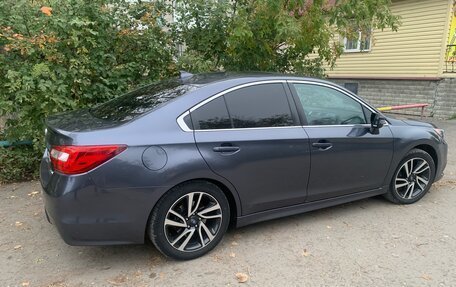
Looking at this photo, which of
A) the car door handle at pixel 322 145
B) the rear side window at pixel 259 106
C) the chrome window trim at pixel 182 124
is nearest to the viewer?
the chrome window trim at pixel 182 124

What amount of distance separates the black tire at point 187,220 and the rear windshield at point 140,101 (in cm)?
74

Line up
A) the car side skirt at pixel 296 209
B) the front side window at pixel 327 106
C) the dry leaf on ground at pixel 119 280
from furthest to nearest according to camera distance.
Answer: the front side window at pixel 327 106, the car side skirt at pixel 296 209, the dry leaf on ground at pixel 119 280

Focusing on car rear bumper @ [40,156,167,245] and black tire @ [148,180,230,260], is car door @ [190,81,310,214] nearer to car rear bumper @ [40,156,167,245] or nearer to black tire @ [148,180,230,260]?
black tire @ [148,180,230,260]

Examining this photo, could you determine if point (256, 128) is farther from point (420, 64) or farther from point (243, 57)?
point (420, 64)

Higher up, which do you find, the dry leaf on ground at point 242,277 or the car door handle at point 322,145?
the car door handle at point 322,145

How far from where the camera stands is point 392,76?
1250 centimetres

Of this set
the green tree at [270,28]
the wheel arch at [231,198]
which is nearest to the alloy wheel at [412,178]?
the wheel arch at [231,198]

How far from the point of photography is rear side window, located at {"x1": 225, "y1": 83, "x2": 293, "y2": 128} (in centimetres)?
337

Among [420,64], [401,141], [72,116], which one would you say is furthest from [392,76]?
[72,116]

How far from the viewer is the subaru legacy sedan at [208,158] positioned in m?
2.83

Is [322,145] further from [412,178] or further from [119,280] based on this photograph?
[119,280]

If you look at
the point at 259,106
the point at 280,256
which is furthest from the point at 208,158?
the point at 280,256

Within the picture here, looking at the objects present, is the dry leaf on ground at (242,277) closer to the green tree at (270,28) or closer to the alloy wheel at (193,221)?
the alloy wheel at (193,221)

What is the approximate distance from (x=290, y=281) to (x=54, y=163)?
6.68 ft
